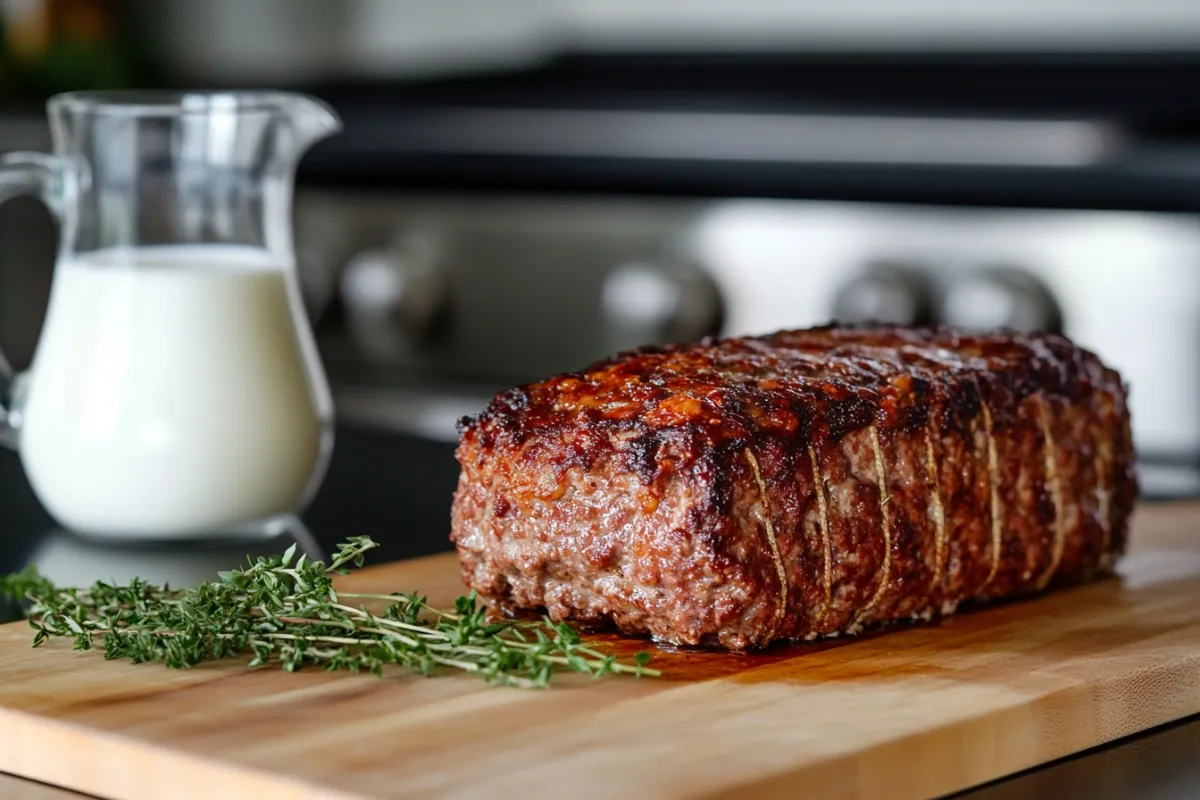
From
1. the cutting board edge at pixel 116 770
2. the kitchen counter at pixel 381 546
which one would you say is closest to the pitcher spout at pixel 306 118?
the kitchen counter at pixel 381 546

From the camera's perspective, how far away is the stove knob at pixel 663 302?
2838 mm

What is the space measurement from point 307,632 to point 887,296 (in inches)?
62.5

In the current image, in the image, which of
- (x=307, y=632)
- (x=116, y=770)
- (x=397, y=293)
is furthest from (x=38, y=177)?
(x=397, y=293)

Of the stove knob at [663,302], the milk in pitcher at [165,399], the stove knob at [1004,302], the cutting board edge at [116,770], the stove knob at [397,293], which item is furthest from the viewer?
the stove knob at [397,293]

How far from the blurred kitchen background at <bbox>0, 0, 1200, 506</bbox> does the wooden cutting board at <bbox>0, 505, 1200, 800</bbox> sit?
28.0 inches

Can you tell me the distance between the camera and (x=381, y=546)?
163 centimetres

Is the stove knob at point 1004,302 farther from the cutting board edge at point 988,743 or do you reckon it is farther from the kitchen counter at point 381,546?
the cutting board edge at point 988,743

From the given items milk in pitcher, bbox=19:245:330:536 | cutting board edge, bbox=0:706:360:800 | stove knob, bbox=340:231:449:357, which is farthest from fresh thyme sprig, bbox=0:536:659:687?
stove knob, bbox=340:231:449:357

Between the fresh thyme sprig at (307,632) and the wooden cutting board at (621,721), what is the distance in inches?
0.6

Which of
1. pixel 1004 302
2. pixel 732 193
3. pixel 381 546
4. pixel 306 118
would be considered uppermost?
pixel 306 118

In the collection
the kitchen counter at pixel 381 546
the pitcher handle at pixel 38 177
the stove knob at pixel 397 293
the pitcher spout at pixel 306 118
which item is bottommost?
the kitchen counter at pixel 381 546

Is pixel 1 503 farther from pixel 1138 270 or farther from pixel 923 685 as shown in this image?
pixel 1138 270

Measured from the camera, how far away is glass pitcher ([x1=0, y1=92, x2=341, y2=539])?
1556 millimetres

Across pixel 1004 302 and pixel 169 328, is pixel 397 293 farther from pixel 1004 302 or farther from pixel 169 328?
pixel 169 328
